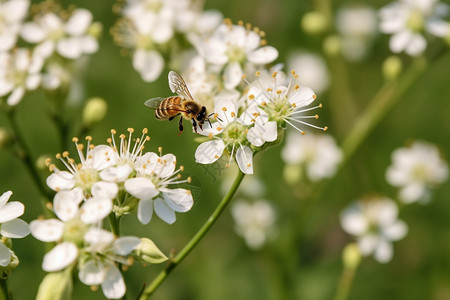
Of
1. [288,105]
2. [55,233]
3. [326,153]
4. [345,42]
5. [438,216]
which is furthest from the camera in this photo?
[345,42]

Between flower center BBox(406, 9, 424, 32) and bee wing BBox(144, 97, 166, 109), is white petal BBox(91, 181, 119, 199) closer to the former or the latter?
bee wing BBox(144, 97, 166, 109)

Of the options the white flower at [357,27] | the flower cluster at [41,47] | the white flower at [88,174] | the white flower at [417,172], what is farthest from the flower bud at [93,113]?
the white flower at [357,27]

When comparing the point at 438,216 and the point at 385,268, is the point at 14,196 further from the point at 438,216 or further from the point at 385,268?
the point at 438,216

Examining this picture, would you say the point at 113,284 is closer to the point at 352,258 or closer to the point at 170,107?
the point at 170,107

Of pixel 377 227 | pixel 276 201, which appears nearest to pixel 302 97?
pixel 377 227

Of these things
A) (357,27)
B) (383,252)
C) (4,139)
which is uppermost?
(4,139)

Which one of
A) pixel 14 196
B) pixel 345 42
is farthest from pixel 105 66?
pixel 345 42

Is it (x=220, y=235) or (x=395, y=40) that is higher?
(x=395, y=40)
